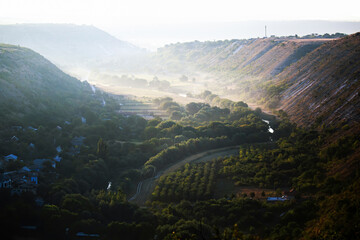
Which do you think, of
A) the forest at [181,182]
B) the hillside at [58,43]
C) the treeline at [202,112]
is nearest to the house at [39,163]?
the forest at [181,182]

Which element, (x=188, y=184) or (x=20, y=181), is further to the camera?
(x=188, y=184)

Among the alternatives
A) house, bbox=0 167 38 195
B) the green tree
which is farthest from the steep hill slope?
house, bbox=0 167 38 195

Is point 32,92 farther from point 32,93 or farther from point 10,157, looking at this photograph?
point 10,157

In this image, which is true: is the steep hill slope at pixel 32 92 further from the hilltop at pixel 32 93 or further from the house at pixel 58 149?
the house at pixel 58 149

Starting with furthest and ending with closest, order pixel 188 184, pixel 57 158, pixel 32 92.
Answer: pixel 32 92
pixel 57 158
pixel 188 184

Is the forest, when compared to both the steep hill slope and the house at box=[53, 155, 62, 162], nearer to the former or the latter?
the house at box=[53, 155, 62, 162]

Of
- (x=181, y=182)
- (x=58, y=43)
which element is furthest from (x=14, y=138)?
(x=58, y=43)

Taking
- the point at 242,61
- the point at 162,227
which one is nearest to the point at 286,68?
the point at 242,61
